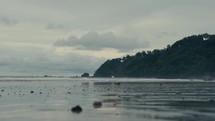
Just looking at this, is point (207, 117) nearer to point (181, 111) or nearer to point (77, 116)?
point (181, 111)

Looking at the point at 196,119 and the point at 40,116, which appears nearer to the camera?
the point at 196,119

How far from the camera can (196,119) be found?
33750mm

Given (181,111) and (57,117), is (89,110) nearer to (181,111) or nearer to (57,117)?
(57,117)

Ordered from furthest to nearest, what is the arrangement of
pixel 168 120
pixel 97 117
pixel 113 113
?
pixel 113 113
pixel 97 117
pixel 168 120

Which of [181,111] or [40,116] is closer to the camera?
[40,116]

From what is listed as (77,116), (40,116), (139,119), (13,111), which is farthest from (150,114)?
(13,111)

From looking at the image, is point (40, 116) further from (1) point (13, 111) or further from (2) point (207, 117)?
(2) point (207, 117)

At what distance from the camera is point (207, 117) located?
34.9m

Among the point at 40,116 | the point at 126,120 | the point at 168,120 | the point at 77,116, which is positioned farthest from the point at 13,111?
the point at 168,120

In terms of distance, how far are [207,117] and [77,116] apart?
11.2 meters

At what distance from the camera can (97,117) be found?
35.6 metres

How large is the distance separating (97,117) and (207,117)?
9340 millimetres

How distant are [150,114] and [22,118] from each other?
11.4 metres

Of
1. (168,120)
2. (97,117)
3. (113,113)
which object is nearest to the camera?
(168,120)
